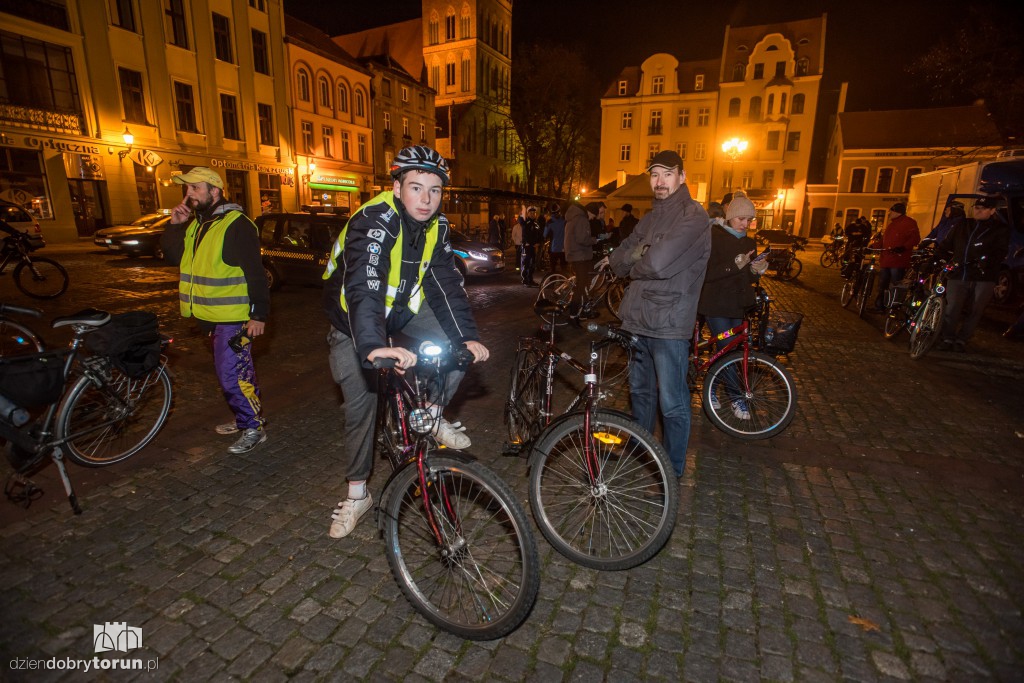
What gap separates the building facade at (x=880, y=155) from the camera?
42603mm

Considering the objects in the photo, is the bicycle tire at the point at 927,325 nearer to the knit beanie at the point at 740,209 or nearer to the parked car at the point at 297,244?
the knit beanie at the point at 740,209

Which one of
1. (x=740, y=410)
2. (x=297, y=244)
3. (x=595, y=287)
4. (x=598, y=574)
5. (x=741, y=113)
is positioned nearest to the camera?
(x=598, y=574)

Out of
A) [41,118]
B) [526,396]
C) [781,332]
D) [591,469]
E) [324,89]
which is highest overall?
[324,89]

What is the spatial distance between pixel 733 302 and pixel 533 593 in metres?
3.44

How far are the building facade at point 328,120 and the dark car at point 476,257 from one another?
1953 cm

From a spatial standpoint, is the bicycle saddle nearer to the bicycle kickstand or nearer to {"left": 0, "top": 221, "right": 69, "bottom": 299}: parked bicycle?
the bicycle kickstand

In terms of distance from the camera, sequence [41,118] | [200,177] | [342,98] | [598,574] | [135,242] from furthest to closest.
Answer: [342,98] → [41,118] → [135,242] → [200,177] → [598,574]

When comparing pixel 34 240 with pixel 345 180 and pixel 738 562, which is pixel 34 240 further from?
pixel 345 180

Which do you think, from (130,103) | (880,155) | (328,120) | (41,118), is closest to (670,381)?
(41,118)

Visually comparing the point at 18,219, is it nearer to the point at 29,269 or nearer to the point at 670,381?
the point at 29,269

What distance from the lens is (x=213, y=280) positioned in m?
3.85

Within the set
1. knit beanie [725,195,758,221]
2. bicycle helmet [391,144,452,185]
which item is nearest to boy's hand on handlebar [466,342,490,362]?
bicycle helmet [391,144,452,185]

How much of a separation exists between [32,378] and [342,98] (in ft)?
128

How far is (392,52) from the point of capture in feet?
190
